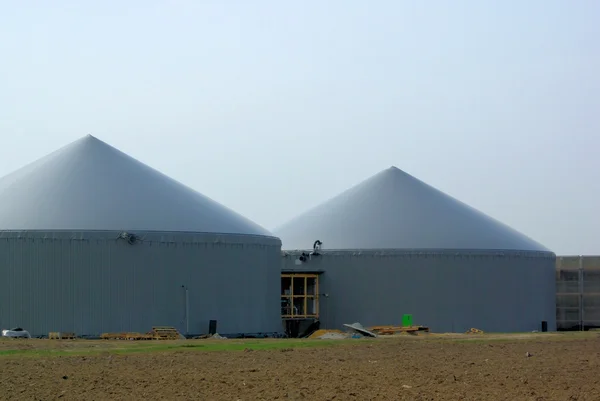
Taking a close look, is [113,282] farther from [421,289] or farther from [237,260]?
[421,289]

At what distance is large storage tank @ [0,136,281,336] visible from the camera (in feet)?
146

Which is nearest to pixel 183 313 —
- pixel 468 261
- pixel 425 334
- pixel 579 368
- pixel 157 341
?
pixel 157 341

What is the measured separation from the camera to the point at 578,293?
202 feet

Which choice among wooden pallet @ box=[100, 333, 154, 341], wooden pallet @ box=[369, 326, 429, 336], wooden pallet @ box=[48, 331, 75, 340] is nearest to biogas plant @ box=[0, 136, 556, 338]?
wooden pallet @ box=[48, 331, 75, 340]

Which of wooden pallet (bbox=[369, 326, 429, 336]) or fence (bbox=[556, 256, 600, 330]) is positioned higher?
fence (bbox=[556, 256, 600, 330])

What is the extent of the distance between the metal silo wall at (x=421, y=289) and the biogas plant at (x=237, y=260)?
0.21 feet

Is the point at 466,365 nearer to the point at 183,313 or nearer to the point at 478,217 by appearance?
the point at 183,313

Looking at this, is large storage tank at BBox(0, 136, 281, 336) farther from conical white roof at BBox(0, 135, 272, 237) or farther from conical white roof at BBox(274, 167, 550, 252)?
conical white roof at BBox(274, 167, 550, 252)

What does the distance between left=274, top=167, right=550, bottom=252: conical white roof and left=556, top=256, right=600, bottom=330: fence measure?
7.37 feet

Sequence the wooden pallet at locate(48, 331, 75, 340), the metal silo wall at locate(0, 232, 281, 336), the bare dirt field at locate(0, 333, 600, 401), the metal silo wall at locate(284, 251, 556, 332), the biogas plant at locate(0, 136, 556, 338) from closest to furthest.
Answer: the bare dirt field at locate(0, 333, 600, 401) < the wooden pallet at locate(48, 331, 75, 340) < the metal silo wall at locate(0, 232, 281, 336) < the biogas plant at locate(0, 136, 556, 338) < the metal silo wall at locate(284, 251, 556, 332)

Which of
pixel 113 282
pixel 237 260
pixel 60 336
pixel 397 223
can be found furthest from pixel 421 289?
pixel 60 336

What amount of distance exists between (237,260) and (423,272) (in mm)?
12164

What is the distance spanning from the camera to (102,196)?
4734cm

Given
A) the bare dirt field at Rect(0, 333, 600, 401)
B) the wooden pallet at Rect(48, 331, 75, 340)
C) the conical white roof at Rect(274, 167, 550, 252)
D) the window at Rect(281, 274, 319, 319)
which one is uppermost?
the conical white roof at Rect(274, 167, 550, 252)
